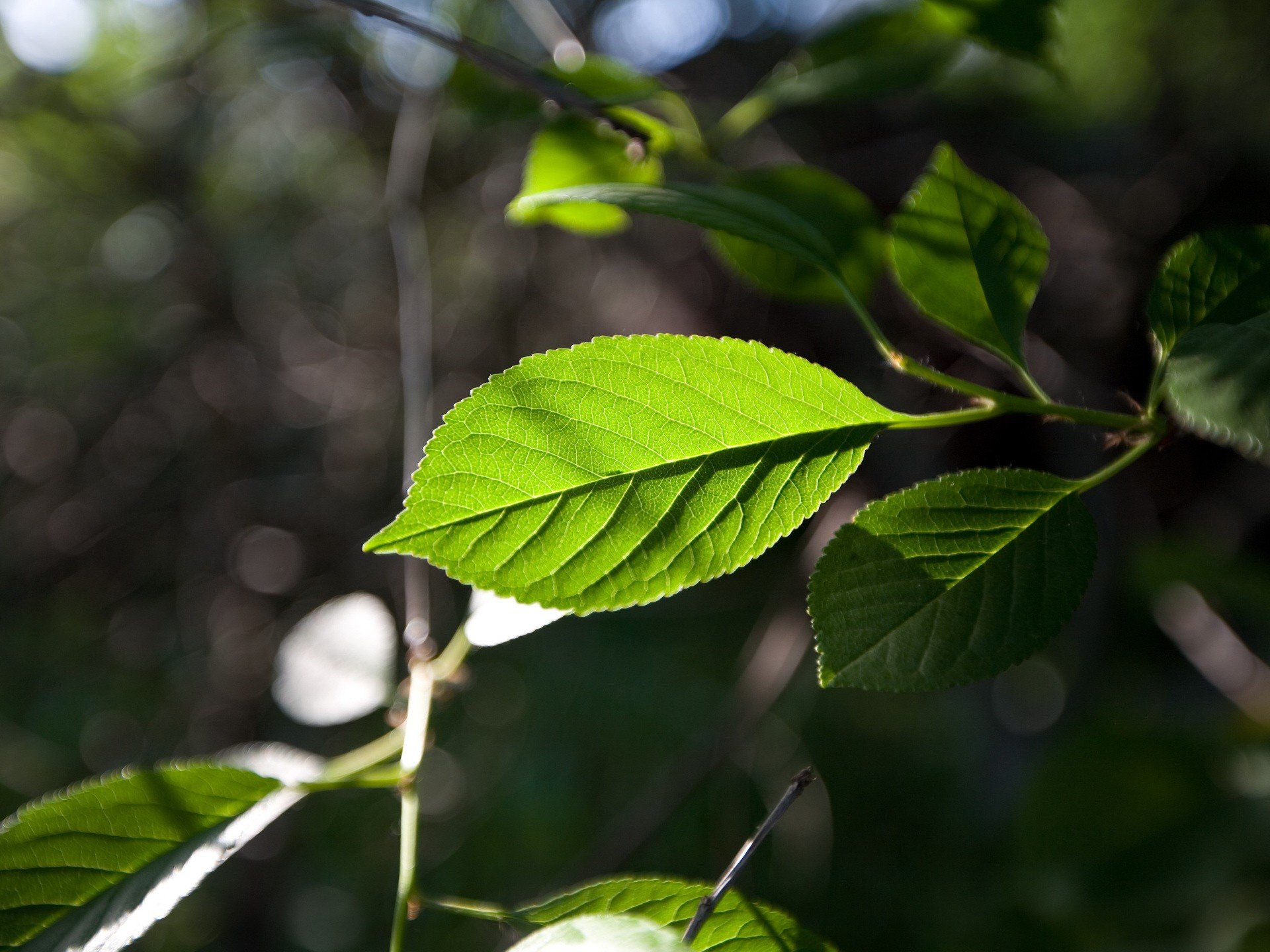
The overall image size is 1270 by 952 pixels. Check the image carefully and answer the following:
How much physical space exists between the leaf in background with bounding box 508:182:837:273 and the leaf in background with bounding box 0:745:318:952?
14.2 inches

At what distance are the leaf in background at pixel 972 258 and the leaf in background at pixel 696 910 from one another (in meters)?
0.31

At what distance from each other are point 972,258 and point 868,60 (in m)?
0.30

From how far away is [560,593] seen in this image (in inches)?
15.4

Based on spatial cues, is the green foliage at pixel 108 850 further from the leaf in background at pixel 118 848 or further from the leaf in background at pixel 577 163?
the leaf in background at pixel 577 163

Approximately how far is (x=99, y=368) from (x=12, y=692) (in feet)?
2.43

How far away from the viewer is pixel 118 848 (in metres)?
0.46

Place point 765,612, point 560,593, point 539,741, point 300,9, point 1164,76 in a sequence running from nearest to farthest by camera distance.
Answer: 1. point 560,593
2. point 300,9
3. point 1164,76
4. point 765,612
5. point 539,741

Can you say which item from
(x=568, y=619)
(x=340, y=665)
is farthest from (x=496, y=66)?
(x=568, y=619)

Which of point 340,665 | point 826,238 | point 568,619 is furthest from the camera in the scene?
point 568,619

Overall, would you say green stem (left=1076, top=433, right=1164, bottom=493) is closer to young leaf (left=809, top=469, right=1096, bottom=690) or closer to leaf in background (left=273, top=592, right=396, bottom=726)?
young leaf (left=809, top=469, right=1096, bottom=690)

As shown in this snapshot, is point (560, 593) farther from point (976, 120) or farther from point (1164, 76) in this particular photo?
point (1164, 76)

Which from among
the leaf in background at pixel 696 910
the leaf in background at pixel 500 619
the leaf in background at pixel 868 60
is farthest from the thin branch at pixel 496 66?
the leaf in background at pixel 696 910

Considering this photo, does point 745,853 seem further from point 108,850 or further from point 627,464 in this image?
point 108,850

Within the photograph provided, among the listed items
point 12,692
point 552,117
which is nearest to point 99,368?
point 12,692
